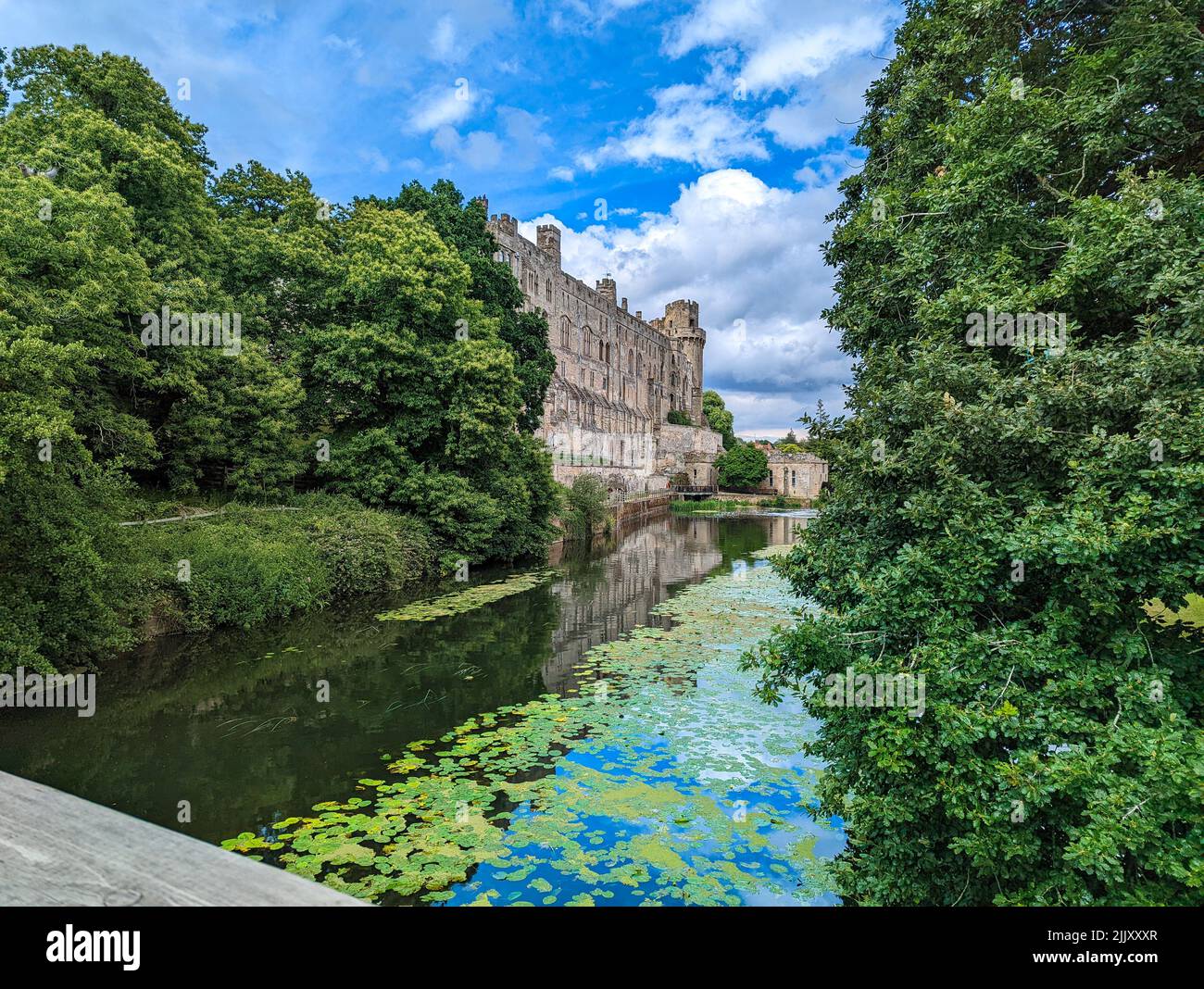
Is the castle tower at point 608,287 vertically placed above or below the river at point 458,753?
above

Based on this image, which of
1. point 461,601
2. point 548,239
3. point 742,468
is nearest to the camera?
point 461,601

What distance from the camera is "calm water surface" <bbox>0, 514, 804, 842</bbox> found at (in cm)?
688

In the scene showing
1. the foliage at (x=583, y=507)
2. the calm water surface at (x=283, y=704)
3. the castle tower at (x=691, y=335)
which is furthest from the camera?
the castle tower at (x=691, y=335)

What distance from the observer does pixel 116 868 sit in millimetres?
1714

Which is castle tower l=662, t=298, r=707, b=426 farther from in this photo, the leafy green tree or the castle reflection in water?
the leafy green tree

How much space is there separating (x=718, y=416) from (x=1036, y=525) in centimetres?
10035

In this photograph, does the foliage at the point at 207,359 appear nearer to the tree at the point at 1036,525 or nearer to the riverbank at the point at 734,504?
the tree at the point at 1036,525

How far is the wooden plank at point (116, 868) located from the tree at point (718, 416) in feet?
321

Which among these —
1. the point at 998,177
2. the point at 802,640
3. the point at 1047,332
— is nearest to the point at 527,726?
the point at 802,640

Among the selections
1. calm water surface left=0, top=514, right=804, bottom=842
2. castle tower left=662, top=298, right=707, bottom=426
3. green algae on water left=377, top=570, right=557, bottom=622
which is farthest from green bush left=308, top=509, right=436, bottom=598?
castle tower left=662, top=298, right=707, bottom=426

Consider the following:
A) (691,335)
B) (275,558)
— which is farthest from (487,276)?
(691,335)

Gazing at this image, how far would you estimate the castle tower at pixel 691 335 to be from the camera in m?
91.0

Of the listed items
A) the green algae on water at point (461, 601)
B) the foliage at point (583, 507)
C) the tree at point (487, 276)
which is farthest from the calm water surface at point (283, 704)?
the foliage at point (583, 507)

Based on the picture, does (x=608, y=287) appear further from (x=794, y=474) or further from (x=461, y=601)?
(x=461, y=601)
